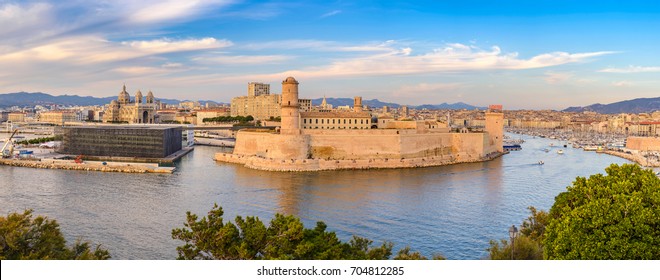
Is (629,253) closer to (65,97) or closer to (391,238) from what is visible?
(391,238)

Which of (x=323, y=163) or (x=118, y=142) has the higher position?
(x=118, y=142)

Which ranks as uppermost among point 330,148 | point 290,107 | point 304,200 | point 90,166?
point 290,107

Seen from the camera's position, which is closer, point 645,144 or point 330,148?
point 330,148

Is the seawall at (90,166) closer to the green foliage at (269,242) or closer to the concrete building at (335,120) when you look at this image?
the concrete building at (335,120)

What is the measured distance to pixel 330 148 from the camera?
24.6 meters

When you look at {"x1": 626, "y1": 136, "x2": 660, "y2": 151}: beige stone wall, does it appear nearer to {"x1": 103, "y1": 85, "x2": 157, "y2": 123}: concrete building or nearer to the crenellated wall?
the crenellated wall

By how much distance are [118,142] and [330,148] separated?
10018 millimetres

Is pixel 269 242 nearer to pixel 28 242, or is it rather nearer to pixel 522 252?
pixel 28 242

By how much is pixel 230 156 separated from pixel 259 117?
30754 mm

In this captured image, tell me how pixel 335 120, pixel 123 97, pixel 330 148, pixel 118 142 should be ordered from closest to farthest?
pixel 330 148
pixel 118 142
pixel 335 120
pixel 123 97

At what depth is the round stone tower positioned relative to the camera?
24.2 m

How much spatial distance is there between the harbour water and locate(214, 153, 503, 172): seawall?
77 centimetres

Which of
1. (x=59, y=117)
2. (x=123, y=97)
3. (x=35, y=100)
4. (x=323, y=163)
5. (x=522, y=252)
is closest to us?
(x=522, y=252)

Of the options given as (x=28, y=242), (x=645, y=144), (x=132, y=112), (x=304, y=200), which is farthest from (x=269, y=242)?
(x=132, y=112)
